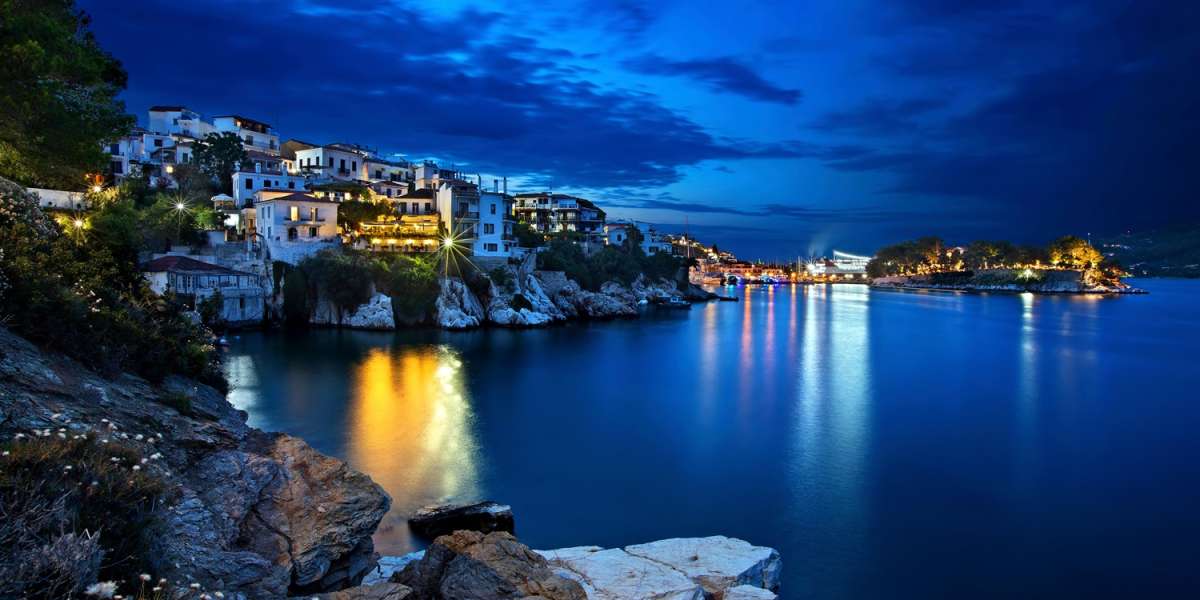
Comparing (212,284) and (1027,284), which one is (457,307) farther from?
(1027,284)

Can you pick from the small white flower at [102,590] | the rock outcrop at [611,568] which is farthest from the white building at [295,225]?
the small white flower at [102,590]

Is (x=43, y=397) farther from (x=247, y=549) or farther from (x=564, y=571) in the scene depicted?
(x=564, y=571)

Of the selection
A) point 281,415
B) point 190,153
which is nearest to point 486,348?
point 281,415

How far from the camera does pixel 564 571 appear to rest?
308 inches

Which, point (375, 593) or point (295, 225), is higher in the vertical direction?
point (295, 225)

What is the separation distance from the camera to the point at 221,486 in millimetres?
6184

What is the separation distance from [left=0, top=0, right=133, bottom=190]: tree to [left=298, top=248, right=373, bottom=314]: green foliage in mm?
23903

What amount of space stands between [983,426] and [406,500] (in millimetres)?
15689

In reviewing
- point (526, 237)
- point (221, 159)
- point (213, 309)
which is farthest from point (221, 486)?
point (221, 159)

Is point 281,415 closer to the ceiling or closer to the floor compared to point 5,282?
closer to the floor

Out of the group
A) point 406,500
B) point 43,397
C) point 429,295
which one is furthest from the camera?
point 429,295

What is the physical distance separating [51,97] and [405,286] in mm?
26747

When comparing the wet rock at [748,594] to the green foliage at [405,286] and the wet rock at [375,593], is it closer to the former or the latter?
the wet rock at [375,593]

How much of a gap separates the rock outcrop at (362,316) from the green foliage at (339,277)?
0.34m
